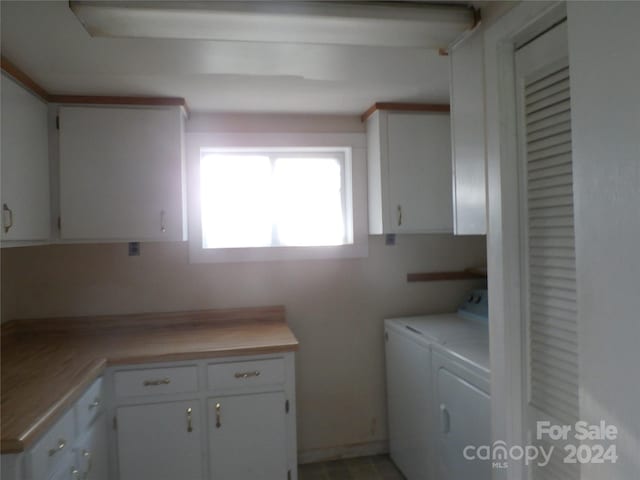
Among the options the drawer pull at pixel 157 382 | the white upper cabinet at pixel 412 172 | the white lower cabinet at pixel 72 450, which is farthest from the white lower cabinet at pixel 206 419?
the white upper cabinet at pixel 412 172

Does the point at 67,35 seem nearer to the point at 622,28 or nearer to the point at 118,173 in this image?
the point at 118,173

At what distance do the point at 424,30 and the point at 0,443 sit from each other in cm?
179

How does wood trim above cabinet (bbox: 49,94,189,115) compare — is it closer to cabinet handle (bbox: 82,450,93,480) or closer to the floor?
cabinet handle (bbox: 82,450,93,480)

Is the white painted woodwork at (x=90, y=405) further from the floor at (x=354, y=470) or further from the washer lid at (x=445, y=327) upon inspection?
the washer lid at (x=445, y=327)

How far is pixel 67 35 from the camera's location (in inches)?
58.1

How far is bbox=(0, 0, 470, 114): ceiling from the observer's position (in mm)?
1487

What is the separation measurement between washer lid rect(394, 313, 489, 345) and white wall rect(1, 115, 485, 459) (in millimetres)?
179

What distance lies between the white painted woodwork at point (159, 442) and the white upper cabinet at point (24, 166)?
944 millimetres

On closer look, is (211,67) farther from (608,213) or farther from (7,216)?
(608,213)

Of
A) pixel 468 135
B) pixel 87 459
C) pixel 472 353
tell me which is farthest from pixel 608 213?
pixel 87 459

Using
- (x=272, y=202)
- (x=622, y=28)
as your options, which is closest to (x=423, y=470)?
(x=272, y=202)

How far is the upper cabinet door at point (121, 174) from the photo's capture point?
219cm

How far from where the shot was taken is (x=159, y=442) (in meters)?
2.04

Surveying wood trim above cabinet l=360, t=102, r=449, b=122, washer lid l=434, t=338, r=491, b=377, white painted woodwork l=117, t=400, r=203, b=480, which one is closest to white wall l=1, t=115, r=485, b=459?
wood trim above cabinet l=360, t=102, r=449, b=122
